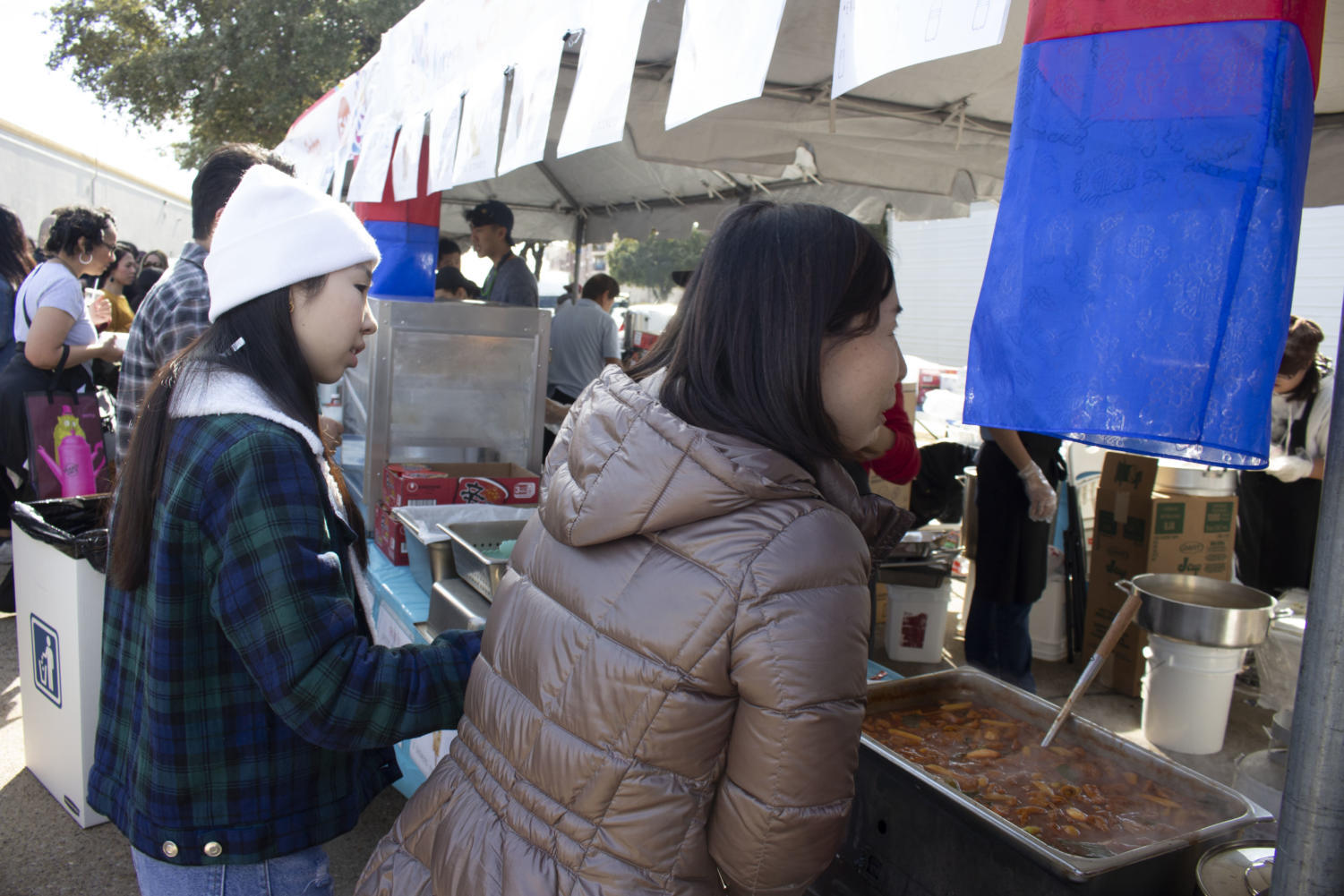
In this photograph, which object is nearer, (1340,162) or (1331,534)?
(1331,534)

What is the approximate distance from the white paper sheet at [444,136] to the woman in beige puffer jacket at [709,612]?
277cm

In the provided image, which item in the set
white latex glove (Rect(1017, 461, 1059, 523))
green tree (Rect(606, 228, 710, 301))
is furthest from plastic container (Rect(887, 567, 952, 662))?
green tree (Rect(606, 228, 710, 301))

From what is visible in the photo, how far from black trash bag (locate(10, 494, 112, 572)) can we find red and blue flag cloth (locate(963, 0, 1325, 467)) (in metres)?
2.37

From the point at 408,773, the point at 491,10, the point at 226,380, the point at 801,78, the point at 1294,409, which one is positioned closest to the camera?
the point at 226,380

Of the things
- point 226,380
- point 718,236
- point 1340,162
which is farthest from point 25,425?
point 1340,162

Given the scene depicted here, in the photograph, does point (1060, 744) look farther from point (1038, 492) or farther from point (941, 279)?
point (941, 279)

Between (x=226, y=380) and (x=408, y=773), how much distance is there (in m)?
2.07

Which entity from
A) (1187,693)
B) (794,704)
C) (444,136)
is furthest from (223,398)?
(1187,693)

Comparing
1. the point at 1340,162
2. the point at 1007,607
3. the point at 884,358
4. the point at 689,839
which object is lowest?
the point at 1007,607

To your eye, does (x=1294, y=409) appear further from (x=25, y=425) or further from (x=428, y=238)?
(x=25, y=425)

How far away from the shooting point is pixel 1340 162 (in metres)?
3.55

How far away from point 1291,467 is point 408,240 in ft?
14.6

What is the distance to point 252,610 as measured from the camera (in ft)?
3.93

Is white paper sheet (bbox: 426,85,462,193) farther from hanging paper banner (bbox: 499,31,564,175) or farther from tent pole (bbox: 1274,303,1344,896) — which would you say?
tent pole (bbox: 1274,303,1344,896)
